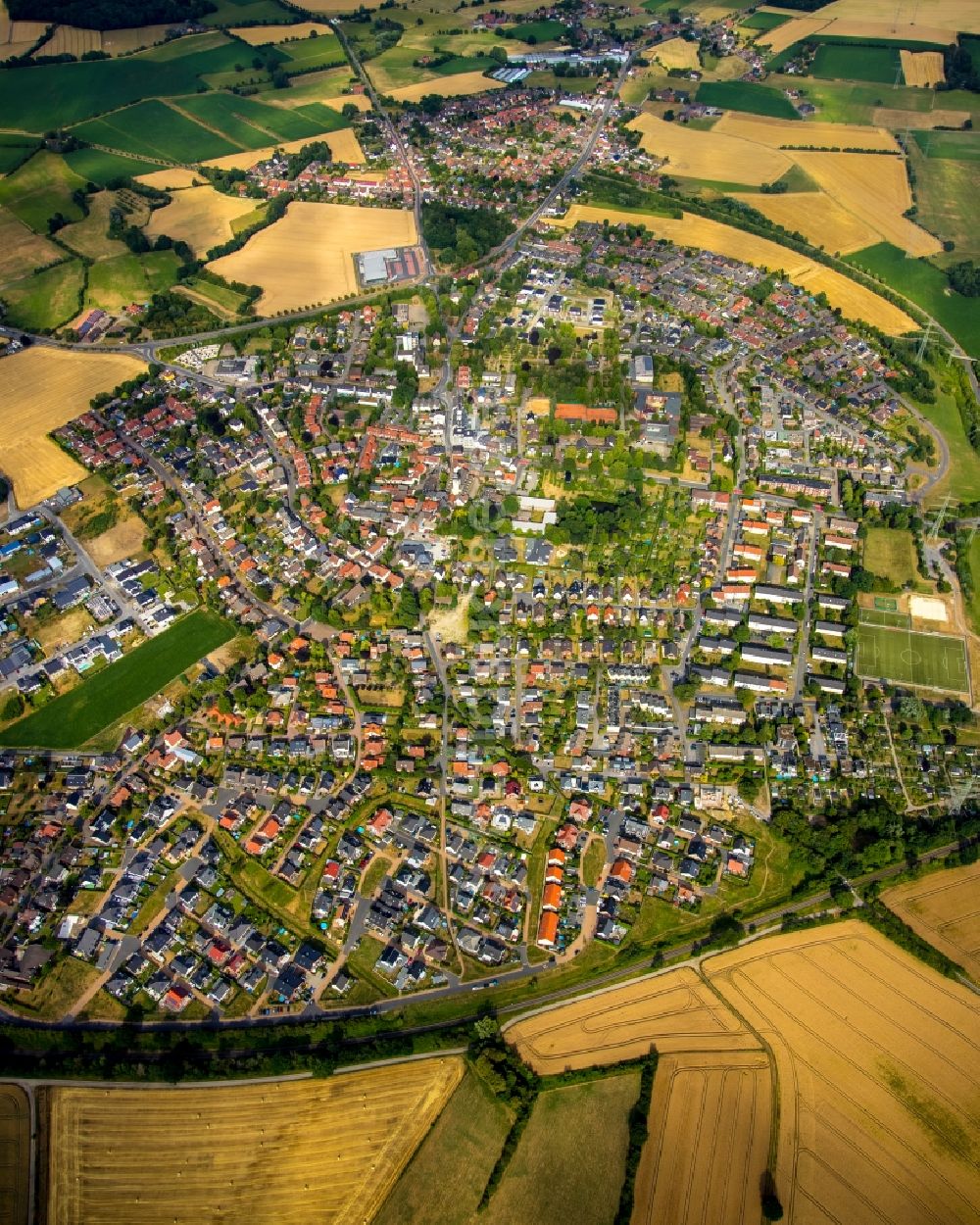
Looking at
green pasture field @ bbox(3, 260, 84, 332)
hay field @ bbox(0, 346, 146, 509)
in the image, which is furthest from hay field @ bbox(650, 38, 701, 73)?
hay field @ bbox(0, 346, 146, 509)

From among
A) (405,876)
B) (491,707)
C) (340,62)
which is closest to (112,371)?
(491,707)

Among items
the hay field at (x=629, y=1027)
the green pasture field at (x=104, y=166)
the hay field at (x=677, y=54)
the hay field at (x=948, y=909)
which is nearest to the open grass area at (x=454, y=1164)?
the hay field at (x=629, y=1027)

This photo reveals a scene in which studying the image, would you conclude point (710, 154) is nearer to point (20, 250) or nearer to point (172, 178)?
point (172, 178)

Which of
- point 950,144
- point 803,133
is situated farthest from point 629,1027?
point 950,144

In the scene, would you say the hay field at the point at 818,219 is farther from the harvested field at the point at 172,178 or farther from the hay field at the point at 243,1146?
the hay field at the point at 243,1146

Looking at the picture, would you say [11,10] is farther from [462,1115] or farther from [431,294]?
[462,1115]

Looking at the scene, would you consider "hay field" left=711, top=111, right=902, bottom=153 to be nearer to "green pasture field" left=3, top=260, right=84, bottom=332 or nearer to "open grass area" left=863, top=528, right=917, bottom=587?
"open grass area" left=863, top=528, right=917, bottom=587
